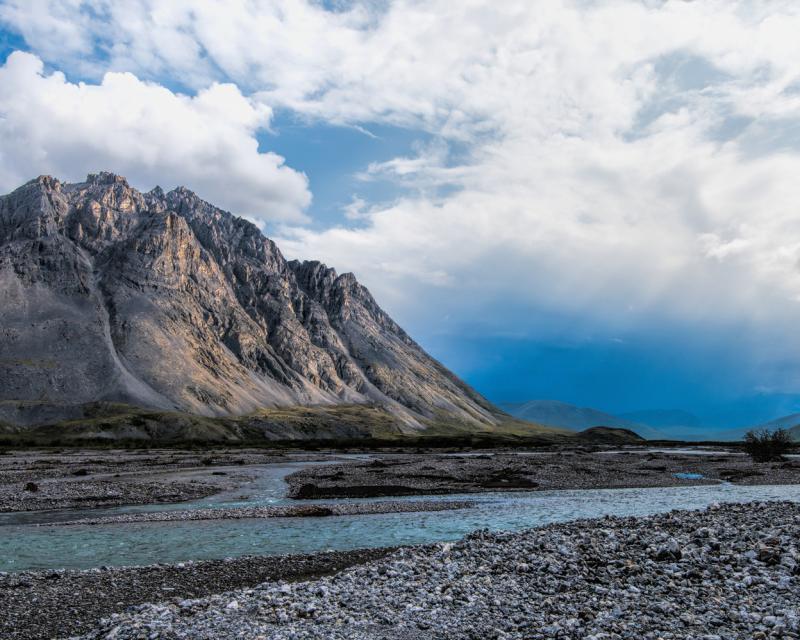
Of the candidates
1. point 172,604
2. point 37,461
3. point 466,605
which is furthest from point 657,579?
point 37,461

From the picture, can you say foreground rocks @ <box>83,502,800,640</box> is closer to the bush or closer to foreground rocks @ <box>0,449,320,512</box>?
foreground rocks @ <box>0,449,320,512</box>

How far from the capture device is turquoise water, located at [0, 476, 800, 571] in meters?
30.4

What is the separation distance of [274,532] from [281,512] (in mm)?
8235

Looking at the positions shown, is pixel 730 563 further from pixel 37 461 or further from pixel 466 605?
pixel 37 461

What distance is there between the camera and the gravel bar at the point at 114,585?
19391mm

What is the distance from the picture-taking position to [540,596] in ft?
62.2

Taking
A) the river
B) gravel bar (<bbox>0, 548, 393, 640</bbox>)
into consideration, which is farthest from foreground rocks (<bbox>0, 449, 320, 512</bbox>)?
gravel bar (<bbox>0, 548, 393, 640</bbox>)

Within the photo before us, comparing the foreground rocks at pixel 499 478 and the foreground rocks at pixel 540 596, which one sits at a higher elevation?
the foreground rocks at pixel 540 596

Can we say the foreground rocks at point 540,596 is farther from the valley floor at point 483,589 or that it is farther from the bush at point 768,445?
the bush at point 768,445

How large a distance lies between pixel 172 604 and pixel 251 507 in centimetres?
2831

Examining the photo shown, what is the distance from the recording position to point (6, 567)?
27938mm

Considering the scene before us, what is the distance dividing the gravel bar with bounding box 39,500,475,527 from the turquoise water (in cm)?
160

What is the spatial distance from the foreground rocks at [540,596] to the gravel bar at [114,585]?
2.17m

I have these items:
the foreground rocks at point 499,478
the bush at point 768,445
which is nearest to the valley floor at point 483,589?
the foreground rocks at point 499,478
